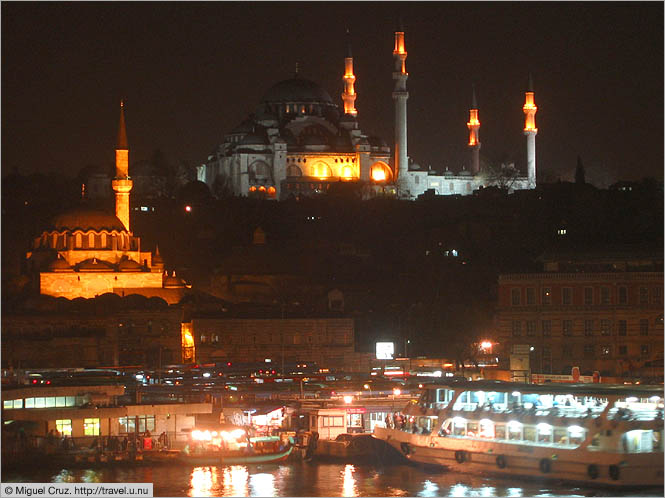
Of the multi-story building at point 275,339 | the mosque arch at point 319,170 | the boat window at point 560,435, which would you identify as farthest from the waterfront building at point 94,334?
the mosque arch at point 319,170

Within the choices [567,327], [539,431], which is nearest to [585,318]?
[567,327]

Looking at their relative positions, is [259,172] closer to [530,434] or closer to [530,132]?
[530,132]

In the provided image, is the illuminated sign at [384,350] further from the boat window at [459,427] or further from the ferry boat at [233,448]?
the boat window at [459,427]

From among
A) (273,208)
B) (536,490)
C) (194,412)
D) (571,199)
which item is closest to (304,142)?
(273,208)

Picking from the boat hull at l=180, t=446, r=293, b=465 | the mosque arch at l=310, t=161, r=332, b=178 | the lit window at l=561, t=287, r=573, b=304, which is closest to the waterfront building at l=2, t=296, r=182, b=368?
the lit window at l=561, t=287, r=573, b=304

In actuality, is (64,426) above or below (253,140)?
below

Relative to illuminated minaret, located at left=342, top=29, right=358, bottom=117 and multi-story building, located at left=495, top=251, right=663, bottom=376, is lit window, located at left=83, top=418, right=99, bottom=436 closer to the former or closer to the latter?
multi-story building, located at left=495, top=251, right=663, bottom=376
